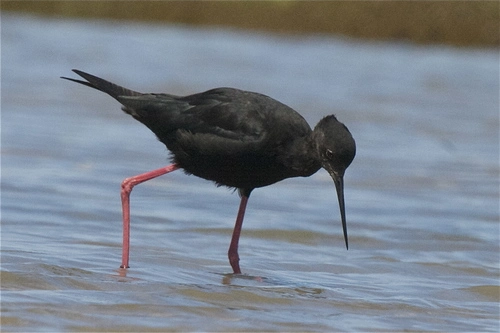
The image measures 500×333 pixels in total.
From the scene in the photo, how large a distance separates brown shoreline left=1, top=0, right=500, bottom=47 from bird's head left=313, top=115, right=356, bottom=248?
77.6 feet

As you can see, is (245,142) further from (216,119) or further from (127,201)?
(127,201)

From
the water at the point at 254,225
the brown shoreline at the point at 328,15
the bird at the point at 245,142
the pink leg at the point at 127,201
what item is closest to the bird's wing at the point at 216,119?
the bird at the point at 245,142

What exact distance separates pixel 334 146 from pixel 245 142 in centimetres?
53

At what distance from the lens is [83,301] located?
5492 mm

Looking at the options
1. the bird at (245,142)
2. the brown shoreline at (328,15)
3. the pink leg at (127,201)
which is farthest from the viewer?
the brown shoreline at (328,15)

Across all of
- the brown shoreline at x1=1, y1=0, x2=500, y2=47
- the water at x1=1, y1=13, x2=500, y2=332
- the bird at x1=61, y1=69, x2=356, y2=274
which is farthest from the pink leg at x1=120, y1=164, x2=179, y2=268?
the brown shoreline at x1=1, y1=0, x2=500, y2=47

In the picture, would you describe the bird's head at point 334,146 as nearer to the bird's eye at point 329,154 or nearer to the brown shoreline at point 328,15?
the bird's eye at point 329,154

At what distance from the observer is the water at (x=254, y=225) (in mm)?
5699

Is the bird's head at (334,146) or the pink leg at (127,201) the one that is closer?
the bird's head at (334,146)

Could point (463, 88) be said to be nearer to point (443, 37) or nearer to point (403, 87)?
point (403, 87)

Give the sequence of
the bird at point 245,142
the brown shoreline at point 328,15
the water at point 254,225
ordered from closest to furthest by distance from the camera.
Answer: the water at point 254,225
the bird at point 245,142
the brown shoreline at point 328,15

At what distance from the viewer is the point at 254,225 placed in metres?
8.45

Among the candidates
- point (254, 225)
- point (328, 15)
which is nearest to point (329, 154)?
point (254, 225)

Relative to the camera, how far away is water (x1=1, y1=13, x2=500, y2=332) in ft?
18.7
